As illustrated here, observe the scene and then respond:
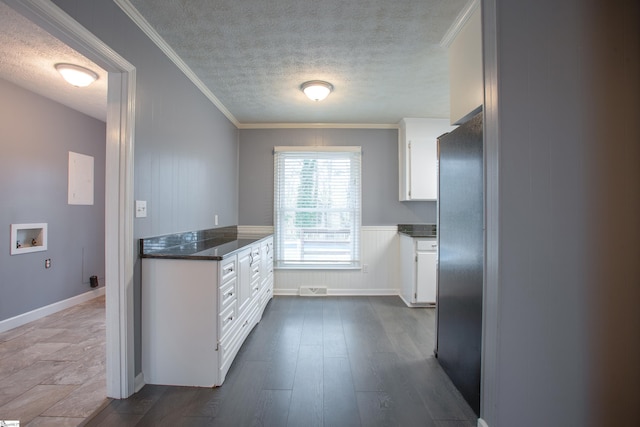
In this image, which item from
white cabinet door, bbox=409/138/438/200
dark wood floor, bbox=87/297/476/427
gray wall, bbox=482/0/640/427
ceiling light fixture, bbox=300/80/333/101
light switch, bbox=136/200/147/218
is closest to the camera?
gray wall, bbox=482/0/640/427

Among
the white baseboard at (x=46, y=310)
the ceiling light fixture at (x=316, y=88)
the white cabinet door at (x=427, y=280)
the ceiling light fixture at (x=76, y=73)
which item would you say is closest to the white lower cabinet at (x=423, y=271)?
the white cabinet door at (x=427, y=280)

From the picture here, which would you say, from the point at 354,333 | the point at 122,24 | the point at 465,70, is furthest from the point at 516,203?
the point at 122,24

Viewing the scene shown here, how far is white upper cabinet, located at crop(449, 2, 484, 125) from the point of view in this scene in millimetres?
1603

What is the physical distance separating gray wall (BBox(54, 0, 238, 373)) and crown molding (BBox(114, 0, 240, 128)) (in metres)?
0.03

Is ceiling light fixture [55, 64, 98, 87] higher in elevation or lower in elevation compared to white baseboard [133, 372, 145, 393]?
higher

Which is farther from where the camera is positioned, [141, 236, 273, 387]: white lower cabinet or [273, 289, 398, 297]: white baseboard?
[273, 289, 398, 297]: white baseboard

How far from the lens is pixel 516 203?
1238 millimetres

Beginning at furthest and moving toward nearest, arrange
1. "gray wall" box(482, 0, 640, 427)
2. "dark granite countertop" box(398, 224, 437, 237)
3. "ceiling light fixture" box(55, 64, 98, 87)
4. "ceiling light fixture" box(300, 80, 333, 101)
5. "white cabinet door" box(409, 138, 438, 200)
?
"dark granite countertop" box(398, 224, 437, 237) → "white cabinet door" box(409, 138, 438, 200) → "ceiling light fixture" box(300, 80, 333, 101) → "ceiling light fixture" box(55, 64, 98, 87) → "gray wall" box(482, 0, 640, 427)

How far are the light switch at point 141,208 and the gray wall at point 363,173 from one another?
2095 millimetres

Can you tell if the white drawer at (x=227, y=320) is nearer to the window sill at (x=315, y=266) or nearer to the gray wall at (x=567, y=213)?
the gray wall at (x=567, y=213)

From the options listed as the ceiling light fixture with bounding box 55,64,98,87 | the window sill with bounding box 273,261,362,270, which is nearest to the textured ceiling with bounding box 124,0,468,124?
the ceiling light fixture with bounding box 55,64,98,87

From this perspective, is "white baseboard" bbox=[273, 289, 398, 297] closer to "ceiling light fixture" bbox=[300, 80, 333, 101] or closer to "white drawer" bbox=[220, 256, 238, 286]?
"white drawer" bbox=[220, 256, 238, 286]

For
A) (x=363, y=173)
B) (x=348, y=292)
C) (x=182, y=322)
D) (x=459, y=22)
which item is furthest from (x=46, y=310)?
(x=459, y=22)

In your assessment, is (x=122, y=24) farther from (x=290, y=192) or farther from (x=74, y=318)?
(x=74, y=318)
